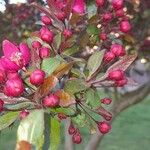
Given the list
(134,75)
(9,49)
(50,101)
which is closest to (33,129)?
(50,101)

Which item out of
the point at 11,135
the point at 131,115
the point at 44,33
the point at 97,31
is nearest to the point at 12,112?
the point at 44,33

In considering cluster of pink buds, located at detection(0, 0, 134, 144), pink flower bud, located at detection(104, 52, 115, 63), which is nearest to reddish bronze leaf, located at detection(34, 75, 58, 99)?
cluster of pink buds, located at detection(0, 0, 134, 144)

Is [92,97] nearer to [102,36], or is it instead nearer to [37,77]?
[37,77]

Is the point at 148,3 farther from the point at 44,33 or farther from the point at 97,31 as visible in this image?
the point at 44,33

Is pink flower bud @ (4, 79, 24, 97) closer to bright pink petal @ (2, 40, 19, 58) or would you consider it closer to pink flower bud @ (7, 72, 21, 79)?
pink flower bud @ (7, 72, 21, 79)

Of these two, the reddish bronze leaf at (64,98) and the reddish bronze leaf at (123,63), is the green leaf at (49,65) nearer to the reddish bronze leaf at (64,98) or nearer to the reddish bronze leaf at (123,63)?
the reddish bronze leaf at (64,98)
